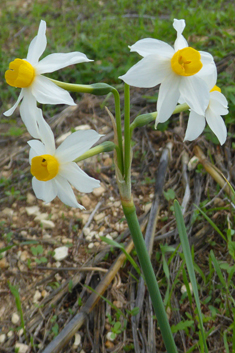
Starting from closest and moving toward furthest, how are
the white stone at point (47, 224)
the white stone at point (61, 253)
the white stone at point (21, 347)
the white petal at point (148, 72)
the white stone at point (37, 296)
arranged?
1. the white petal at point (148, 72)
2. the white stone at point (21, 347)
3. the white stone at point (37, 296)
4. the white stone at point (61, 253)
5. the white stone at point (47, 224)

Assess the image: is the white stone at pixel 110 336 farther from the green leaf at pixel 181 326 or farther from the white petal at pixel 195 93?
the white petal at pixel 195 93

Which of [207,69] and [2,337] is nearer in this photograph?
[207,69]

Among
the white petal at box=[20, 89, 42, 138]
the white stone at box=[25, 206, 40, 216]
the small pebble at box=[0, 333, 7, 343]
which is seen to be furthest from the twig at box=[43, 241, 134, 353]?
the white petal at box=[20, 89, 42, 138]

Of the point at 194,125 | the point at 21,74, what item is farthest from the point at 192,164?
the point at 21,74

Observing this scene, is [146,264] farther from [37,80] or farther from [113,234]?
[113,234]

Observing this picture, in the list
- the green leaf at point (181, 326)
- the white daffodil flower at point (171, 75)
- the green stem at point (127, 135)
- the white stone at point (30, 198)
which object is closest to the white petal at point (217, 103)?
the white daffodil flower at point (171, 75)

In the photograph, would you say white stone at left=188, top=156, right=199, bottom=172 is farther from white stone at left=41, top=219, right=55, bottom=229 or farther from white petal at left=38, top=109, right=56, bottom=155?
white petal at left=38, top=109, right=56, bottom=155
